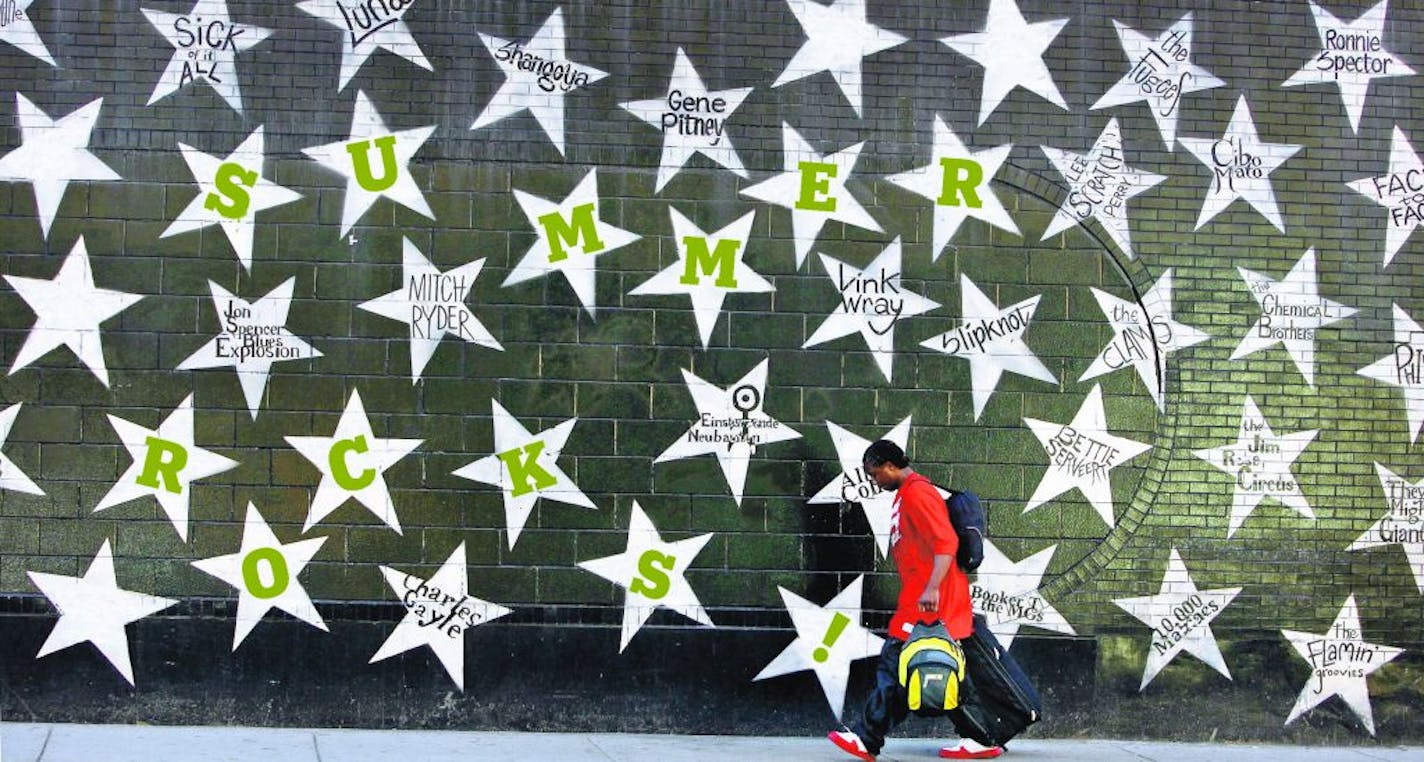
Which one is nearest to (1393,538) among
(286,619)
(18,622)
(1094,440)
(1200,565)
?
(1200,565)

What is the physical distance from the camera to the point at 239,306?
9.00 metres

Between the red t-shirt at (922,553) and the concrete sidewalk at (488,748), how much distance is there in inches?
35.0

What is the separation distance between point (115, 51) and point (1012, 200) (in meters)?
5.22

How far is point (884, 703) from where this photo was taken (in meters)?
8.22

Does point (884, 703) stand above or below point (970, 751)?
above

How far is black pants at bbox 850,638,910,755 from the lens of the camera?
8.21 meters

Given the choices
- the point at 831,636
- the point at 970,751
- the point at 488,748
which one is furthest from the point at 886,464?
the point at 488,748

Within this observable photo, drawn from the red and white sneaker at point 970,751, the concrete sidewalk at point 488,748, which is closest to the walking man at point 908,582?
the concrete sidewalk at point 488,748

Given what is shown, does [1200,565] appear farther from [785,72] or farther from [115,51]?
[115,51]

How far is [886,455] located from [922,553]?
1.77 feet

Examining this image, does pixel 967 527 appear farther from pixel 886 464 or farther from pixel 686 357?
pixel 686 357

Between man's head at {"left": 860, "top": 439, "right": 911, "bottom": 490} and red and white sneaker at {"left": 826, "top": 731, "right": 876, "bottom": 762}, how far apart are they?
4.33ft

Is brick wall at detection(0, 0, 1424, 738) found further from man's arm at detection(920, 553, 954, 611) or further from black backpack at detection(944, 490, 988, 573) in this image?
man's arm at detection(920, 553, 954, 611)

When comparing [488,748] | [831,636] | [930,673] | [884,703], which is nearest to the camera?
[930,673]
